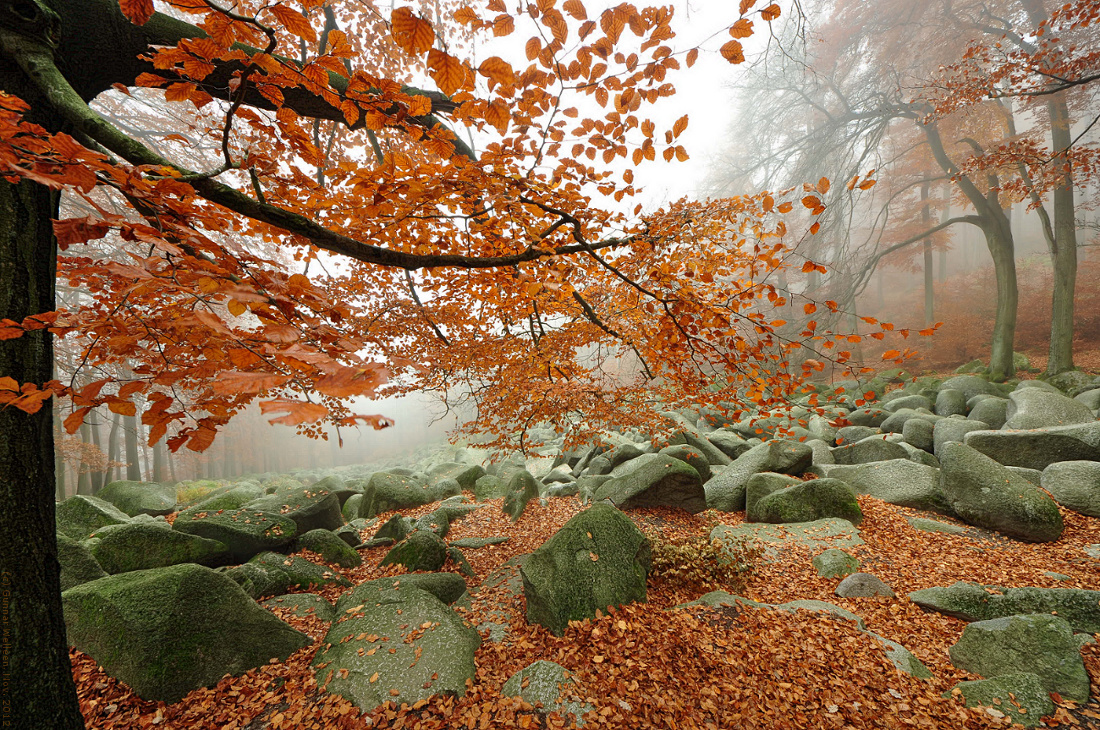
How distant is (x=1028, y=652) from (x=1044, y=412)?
293 inches

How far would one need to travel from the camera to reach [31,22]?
2.19m

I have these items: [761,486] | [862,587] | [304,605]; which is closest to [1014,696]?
[862,587]

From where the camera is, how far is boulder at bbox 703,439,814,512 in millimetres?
7090

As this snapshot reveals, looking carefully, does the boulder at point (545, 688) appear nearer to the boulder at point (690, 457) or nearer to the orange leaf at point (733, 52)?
the orange leaf at point (733, 52)

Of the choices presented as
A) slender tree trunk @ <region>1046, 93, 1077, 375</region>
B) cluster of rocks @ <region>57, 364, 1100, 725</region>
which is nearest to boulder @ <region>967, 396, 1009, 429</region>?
cluster of rocks @ <region>57, 364, 1100, 725</region>

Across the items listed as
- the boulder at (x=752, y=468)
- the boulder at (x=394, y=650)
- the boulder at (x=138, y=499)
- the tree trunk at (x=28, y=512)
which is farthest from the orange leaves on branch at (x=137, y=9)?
the boulder at (x=138, y=499)

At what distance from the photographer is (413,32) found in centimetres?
178

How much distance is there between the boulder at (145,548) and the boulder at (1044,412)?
43.1 feet

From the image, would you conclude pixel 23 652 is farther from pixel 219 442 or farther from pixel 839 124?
pixel 219 442

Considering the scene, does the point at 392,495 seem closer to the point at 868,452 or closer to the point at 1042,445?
the point at 868,452

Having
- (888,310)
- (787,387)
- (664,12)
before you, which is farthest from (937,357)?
(664,12)

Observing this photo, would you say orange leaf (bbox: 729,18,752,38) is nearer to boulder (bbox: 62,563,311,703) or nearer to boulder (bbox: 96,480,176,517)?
boulder (bbox: 62,563,311,703)

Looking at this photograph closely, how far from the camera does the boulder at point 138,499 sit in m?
8.88

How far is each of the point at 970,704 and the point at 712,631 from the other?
5.56 ft
